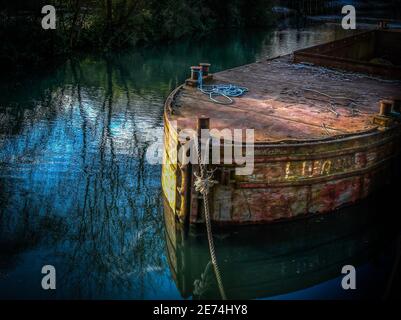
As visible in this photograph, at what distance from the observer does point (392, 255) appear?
28.8 feet

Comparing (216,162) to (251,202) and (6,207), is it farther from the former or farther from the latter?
(6,207)

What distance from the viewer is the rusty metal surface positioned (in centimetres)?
791

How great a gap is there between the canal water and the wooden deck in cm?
159

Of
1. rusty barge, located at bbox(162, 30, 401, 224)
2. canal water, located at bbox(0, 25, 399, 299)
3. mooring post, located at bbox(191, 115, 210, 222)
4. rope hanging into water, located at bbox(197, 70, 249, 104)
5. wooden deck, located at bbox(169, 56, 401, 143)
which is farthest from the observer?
rope hanging into water, located at bbox(197, 70, 249, 104)

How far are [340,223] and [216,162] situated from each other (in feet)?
9.16

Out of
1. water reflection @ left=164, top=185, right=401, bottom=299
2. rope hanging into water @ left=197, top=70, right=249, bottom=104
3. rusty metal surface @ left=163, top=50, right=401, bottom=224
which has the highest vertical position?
rope hanging into water @ left=197, top=70, right=249, bottom=104

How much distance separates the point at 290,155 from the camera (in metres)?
7.85

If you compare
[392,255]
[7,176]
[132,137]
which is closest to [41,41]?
[132,137]

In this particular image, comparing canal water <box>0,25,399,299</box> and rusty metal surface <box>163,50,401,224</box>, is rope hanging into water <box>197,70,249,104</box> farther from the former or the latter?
canal water <box>0,25,399,299</box>

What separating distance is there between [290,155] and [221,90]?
352 centimetres

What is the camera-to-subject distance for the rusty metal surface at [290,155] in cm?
791

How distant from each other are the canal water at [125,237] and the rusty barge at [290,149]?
0.46 m

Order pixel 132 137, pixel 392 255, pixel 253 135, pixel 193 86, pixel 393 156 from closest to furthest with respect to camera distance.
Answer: pixel 253 135, pixel 392 255, pixel 393 156, pixel 193 86, pixel 132 137

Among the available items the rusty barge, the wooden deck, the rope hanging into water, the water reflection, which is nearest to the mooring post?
the rusty barge
